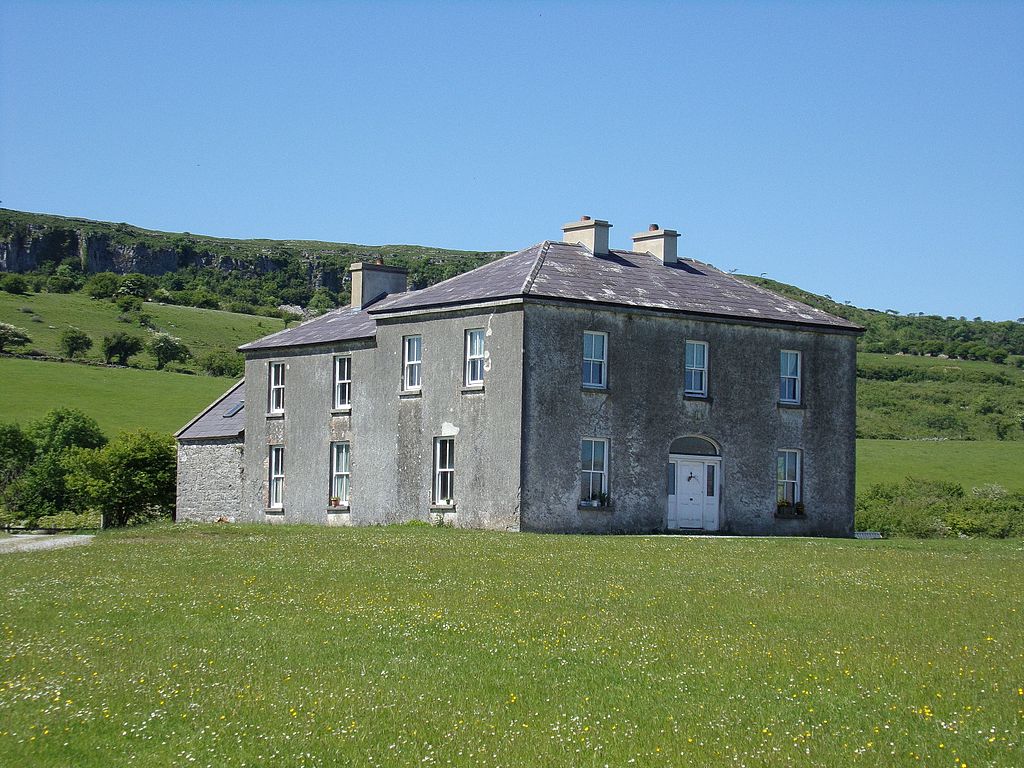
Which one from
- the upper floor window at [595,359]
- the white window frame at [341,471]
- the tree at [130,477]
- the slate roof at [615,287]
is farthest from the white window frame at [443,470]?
the tree at [130,477]

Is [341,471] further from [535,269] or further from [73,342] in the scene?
[73,342]

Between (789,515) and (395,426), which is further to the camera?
(395,426)

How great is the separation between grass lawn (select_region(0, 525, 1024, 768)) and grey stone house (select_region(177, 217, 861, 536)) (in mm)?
12357

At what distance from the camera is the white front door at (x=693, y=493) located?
36.8 metres

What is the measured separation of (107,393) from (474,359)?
189ft

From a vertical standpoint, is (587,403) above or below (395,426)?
above

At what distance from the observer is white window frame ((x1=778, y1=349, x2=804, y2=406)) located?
38.7 m

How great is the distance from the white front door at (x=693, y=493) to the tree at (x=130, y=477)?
2355 centimetres

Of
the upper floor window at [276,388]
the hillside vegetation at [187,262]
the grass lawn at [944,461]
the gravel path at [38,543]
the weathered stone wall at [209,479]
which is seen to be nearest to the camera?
the gravel path at [38,543]

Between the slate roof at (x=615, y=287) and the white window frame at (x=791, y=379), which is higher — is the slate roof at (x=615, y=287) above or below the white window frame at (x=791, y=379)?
above

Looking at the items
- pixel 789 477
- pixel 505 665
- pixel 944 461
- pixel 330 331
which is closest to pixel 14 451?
pixel 330 331

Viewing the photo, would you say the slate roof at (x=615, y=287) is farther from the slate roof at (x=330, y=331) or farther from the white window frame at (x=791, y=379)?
the slate roof at (x=330, y=331)

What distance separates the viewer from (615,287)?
121ft

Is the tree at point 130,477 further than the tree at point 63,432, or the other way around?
the tree at point 63,432
